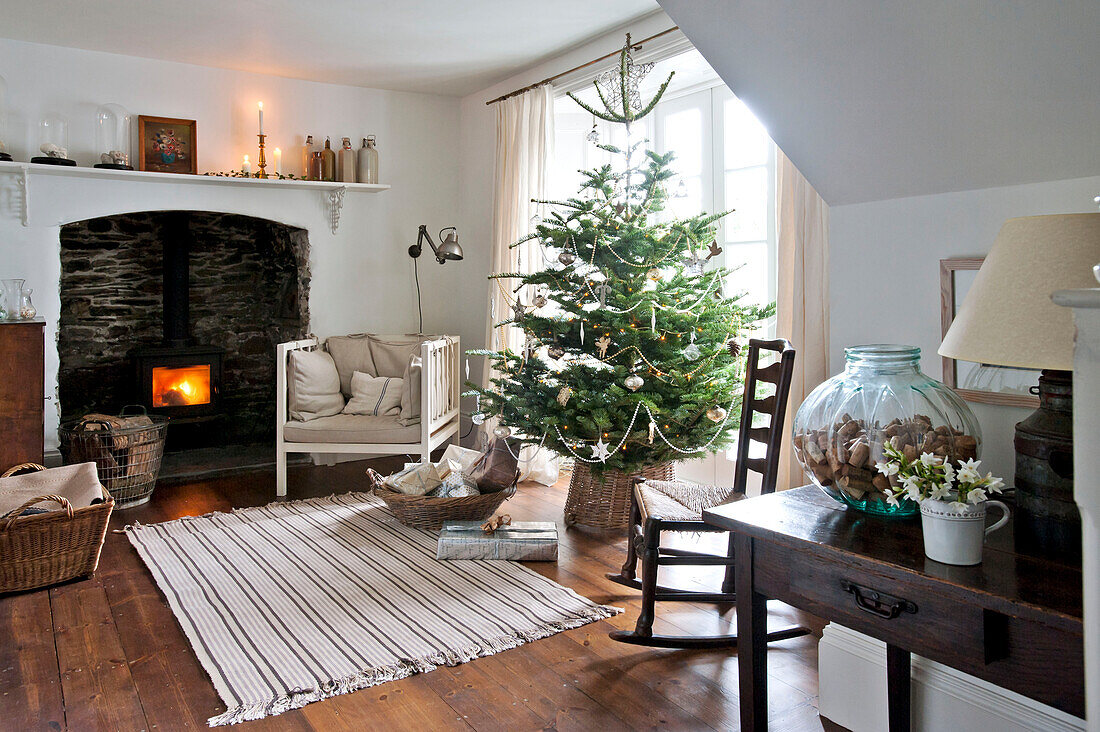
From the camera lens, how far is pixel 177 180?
446cm

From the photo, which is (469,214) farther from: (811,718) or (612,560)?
(811,718)

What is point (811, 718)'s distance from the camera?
6.26ft

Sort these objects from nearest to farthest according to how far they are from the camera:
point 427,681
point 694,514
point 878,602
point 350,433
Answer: point 878,602 → point 427,681 → point 694,514 → point 350,433

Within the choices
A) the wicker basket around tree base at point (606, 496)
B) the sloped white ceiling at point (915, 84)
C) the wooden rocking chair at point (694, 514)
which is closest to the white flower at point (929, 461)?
the sloped white ceiling at point (915, 84)

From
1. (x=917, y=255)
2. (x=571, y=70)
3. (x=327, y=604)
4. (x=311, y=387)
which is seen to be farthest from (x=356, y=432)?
(x=917, y=255)

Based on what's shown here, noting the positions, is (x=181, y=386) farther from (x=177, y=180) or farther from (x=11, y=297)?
(x=177, y=180)

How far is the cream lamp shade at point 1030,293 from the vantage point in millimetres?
1097

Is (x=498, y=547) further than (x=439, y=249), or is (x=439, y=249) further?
(x=439, y=249)

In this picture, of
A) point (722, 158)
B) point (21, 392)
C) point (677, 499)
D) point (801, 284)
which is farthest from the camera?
point (722, 158)

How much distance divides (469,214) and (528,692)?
380 cm

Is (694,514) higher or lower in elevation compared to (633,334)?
lower

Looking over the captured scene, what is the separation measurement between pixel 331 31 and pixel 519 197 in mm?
1303

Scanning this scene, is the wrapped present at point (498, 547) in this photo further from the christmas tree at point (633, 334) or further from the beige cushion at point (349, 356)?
the beige cushion at point (349, 356)

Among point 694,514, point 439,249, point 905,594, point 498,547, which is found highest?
point 439,249
